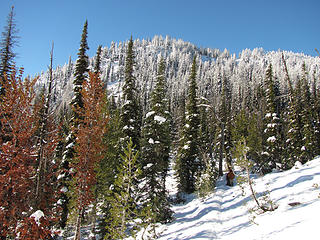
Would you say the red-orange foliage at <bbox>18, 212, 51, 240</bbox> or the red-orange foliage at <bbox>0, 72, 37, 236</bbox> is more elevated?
the red-orange foliage at <bbox>0, 72, 37, 236</bbox>

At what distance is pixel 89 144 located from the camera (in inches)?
616

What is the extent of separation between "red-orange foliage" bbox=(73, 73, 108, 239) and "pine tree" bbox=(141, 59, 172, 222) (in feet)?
14.8

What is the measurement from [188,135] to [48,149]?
60.7 ft

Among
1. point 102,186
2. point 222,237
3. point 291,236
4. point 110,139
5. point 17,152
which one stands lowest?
point 222,237

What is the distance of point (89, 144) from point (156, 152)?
608 centimetres

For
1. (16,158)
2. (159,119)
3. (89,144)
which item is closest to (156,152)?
(159,119)

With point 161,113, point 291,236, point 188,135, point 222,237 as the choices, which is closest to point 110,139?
point 161,113

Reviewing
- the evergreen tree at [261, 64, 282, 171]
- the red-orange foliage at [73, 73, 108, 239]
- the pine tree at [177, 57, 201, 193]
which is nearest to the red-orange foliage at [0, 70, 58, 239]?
the red-orange foliage at [73, 73, 108, 239]

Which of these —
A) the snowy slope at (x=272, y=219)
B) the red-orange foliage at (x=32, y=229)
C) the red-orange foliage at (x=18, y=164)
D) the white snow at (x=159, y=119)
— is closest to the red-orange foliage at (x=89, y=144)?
the red-orange foliage at (x=18, y=164)

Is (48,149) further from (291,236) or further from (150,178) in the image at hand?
(291,236)

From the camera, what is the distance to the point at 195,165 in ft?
86.3

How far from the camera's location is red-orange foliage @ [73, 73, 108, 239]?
14.8 metres

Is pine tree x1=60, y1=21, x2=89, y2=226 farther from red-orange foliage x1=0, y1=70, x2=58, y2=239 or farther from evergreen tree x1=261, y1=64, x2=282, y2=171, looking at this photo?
evergreen tree x1=261, y1=64, x2=282, y2=171

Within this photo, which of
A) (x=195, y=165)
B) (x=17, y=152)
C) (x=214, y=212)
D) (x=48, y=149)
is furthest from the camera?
(x=195, y=165)
